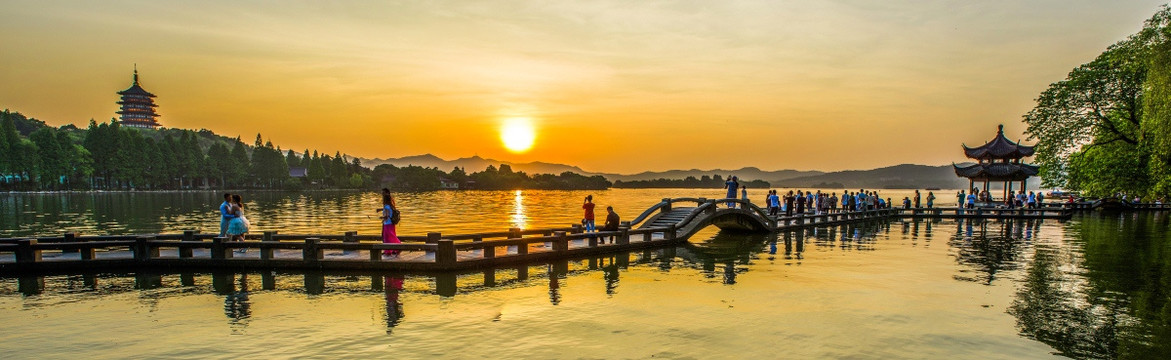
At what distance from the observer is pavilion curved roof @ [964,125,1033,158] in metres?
60.6

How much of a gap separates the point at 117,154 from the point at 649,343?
144512 mm

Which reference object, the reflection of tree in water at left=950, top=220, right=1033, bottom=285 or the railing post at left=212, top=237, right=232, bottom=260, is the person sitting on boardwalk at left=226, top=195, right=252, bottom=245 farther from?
the reflection of tree in water at left=950, top=220, right=1033, bottom=285

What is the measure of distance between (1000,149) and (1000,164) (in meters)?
1.61

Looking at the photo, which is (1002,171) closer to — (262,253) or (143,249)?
(262,253)

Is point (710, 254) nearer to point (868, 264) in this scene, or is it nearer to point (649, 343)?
point (868, 264)

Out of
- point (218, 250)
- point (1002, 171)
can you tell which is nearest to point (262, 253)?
point (218, 250)

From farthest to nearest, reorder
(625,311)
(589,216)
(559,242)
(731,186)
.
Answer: (731,186), (589,216), (559,242), (625,311)

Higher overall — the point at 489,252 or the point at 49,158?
the point at 49,158

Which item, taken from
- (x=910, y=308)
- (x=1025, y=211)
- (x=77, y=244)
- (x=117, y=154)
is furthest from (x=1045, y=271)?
(x=117, y=154)

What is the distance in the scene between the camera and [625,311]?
1284 centimetres

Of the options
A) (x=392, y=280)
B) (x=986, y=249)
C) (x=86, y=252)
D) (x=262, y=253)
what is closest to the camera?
(x=392, y=280)

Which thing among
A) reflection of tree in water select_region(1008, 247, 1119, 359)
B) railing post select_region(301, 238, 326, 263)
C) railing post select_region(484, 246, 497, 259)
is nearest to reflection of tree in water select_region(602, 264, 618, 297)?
railing post select_region(484, 246, 497, 259)

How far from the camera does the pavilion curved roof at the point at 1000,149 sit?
199 feet

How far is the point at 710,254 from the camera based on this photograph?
23469 millimetres
